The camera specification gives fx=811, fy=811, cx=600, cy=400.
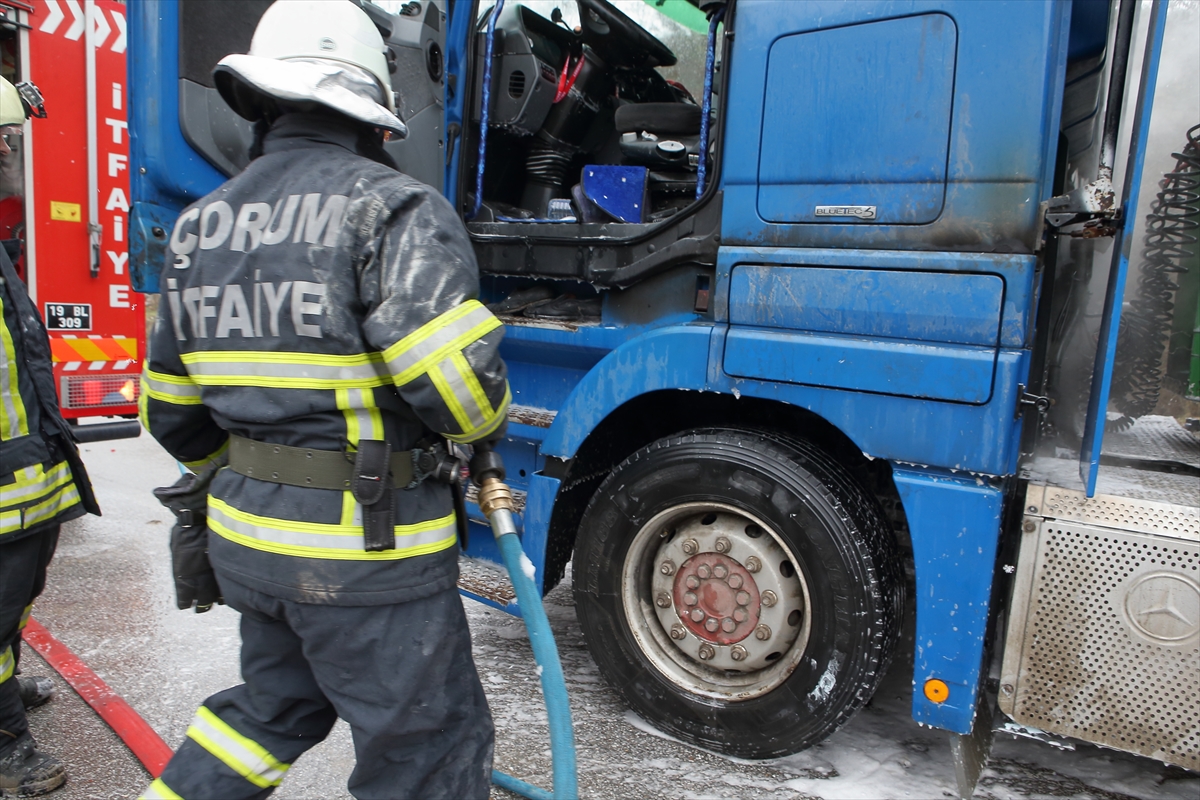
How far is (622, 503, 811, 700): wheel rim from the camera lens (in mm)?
2379

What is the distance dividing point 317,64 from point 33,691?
2317 mm

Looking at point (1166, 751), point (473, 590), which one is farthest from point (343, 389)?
point (1166, 751)

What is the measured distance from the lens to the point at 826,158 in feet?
7.30

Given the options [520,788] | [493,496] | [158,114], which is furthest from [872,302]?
[158,114]

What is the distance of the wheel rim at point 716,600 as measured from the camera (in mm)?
2379

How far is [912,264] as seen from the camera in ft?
6.93

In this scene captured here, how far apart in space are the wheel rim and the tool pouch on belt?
1.08 m

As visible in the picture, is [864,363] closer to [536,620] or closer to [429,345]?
[536,620]

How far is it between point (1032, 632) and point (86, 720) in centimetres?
288

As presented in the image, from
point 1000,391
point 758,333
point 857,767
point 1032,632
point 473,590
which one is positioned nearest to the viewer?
point 1000,391

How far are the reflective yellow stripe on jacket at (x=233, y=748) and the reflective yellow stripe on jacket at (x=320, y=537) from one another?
1.32ft

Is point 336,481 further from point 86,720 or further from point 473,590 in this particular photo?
point 86,720

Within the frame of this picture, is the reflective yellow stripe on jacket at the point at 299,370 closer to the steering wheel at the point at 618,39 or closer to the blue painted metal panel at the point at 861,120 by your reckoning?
the blue painted metal panel at the point at 861,120

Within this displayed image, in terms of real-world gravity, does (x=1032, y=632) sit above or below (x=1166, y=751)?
above
